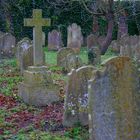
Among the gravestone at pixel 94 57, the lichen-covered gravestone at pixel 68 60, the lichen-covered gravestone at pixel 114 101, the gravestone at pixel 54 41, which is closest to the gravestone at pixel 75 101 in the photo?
the lichen-covered gravestone at pixel 114 101

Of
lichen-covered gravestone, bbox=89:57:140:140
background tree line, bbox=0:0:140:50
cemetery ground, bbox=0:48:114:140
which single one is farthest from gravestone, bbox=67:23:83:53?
lichen-covered gravestone, bbox=89:57:140:140

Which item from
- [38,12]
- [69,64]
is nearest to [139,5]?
[69,64]

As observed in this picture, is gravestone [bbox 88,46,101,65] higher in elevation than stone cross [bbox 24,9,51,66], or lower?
lower

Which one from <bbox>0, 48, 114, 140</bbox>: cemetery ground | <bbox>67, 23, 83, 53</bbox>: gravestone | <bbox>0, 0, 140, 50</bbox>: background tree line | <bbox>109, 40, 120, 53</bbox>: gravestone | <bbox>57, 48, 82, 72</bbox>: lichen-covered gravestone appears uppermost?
<bbox>0, 0, 140, 50</bbox>: background tree line

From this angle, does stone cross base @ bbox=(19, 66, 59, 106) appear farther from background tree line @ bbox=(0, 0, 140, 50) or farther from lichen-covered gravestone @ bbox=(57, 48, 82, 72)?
background tree line @ bbox=(0, 0, 140, 50)

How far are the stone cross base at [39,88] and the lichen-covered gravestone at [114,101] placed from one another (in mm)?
3423

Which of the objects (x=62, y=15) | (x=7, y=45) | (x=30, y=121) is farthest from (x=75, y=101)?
(x=62, y=15)

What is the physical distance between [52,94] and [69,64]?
3.84 m

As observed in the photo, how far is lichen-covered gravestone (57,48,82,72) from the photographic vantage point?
12805 millimetres

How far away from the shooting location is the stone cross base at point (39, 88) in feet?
29.9

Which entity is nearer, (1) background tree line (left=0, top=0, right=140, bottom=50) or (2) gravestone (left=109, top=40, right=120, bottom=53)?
(2) gravestone (left=109, top=40, right=120, bottom=53)

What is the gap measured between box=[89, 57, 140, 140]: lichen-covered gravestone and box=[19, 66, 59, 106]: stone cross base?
3.42 metres

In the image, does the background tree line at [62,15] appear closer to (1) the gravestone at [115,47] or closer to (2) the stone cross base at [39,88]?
(1) the gravestone at [115,47]

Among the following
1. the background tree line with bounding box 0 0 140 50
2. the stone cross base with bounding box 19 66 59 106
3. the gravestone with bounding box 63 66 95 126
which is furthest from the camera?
the background tree line with bounding box 0 0 140 50
